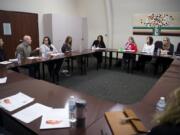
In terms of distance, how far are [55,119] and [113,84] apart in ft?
10.9

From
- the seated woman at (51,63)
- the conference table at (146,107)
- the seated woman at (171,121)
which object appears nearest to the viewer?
the seated woman at (171,121)

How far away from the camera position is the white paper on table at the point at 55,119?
139 centimetres

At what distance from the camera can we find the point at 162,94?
2.09 meters

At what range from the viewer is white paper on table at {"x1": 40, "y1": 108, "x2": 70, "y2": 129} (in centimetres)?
139

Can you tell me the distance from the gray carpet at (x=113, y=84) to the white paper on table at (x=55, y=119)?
85.8 inches

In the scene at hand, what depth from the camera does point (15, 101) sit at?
5.98ft

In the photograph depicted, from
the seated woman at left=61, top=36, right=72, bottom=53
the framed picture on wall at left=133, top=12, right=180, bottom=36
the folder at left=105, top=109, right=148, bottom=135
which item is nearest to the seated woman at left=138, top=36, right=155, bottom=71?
the framed picture on wall at left=133, top=12, right=180, bottom=36

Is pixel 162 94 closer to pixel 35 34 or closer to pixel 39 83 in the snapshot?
pixel 39 83

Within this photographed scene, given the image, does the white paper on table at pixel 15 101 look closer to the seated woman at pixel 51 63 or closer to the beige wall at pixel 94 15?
the seated woman at pixel 51 63

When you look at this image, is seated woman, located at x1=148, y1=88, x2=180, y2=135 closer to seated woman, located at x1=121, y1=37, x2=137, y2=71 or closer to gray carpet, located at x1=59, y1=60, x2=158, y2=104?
gray carpet, located at x1=59, y1=60, x2=158, y2=104

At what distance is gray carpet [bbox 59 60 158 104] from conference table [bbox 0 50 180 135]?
4.23 feet

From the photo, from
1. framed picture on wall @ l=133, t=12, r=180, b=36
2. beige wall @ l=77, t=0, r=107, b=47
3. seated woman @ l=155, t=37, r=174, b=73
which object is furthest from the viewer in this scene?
beige wall @ l=77, t=0, r=107, b=47

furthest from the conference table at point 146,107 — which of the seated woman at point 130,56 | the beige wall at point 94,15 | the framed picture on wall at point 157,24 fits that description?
the beige wall at point 94,15

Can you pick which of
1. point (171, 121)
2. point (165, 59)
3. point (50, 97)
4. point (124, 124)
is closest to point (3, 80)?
point (50, 97)
